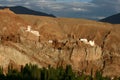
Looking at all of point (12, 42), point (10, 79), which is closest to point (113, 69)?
point (12, 42)

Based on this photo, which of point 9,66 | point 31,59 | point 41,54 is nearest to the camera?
point 9,66

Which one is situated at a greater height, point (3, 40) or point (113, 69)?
point (3, 40)

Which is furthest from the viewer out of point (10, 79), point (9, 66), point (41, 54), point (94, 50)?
point (94, 50)

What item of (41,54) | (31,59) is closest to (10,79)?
(31,59)

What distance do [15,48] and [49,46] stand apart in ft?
70.0

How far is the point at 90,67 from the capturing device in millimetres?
180125

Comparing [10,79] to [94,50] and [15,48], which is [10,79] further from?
[94,50]

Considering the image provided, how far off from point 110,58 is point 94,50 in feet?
22.8

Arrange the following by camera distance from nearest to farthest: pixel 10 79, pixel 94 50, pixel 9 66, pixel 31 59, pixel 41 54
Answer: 1. pixel 10 79
2. pixel 9 66
3. pixel 31 59
4. pixel 41 54
5. pixel 94 50

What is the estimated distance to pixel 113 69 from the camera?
585 ft

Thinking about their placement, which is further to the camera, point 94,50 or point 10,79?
point 94,50

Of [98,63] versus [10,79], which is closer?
[10,79]

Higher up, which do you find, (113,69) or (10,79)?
(10,79)

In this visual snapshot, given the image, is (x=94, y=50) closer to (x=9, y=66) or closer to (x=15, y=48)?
(x=15, y=48)
